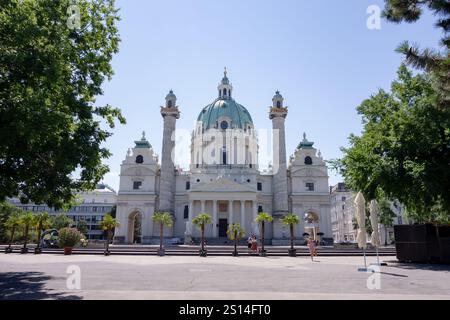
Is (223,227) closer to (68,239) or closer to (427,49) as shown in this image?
(68,239)

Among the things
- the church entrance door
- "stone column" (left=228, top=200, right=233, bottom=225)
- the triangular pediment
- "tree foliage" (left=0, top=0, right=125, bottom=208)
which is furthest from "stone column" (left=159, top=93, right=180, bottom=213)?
"tree foliage" (left=0, top=0, right=125, bottom=208)

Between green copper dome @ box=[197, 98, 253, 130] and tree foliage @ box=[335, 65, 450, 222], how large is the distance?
2069 inches

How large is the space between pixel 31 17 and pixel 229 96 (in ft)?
251

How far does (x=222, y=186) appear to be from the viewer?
2576 inches

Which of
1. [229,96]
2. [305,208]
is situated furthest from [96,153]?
[229,96]

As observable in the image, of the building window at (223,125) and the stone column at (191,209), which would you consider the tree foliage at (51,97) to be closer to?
the stone column at (191,209)

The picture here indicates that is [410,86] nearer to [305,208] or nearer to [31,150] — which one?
[31,150]

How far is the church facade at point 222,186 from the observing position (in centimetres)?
6469

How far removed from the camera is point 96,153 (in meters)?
14.4

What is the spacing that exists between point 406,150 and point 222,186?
4480 centimetres

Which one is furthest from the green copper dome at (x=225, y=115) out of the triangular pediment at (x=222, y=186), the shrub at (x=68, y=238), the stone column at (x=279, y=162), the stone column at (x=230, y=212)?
the shrub at (x=68, y=238)

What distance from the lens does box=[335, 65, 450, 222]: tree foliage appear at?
21.2 metres

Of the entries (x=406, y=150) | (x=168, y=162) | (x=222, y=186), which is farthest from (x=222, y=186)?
(x=406, y=150)

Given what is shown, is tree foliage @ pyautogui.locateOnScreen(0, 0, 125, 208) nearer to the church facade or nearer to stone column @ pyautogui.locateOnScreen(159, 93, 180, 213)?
the church facade
